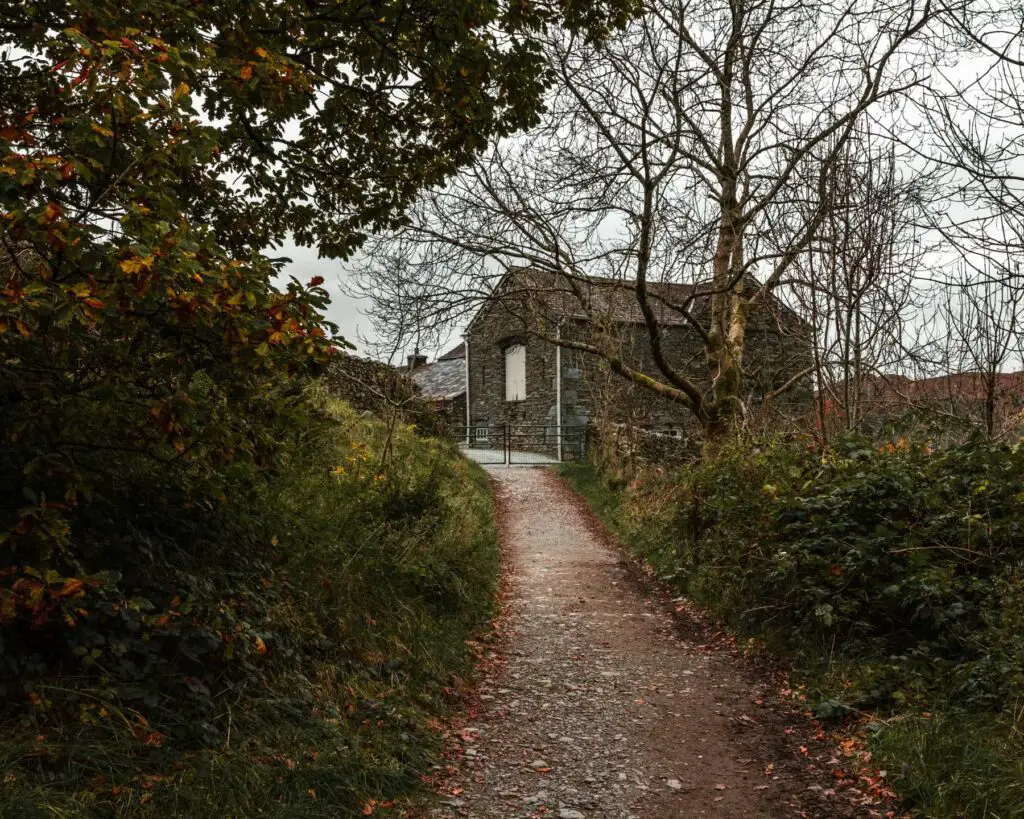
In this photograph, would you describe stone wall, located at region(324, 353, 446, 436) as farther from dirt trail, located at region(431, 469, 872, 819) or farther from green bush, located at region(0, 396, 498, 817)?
green bush, located at region(0, 396, 498, 817)

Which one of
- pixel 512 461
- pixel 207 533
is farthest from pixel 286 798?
pixel 512 461

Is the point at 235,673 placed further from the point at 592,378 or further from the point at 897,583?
the point at 592,378

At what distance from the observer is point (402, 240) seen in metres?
11.3

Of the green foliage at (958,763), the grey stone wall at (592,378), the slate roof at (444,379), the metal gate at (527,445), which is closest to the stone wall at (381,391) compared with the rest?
the grey stone wall at (592,378)

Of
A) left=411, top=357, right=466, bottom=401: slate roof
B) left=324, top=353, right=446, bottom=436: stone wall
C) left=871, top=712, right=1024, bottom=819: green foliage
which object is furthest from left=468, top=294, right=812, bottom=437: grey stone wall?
left=871, top=712, right=1024, bottom=819: green foliage

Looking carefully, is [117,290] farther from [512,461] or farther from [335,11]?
[512,461]

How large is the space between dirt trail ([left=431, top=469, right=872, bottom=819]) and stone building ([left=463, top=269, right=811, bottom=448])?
16.7 feet

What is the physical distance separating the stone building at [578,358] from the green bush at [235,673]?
6.53 meters

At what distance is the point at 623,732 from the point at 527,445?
21193 mm

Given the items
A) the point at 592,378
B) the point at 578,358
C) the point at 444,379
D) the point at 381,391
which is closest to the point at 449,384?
the point at 444,379

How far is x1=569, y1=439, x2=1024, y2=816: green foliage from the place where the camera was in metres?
4.38

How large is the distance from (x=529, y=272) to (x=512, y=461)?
1185cm

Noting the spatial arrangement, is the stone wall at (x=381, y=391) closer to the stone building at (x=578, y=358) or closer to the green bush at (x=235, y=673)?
the stone building at (x=578, y=358)

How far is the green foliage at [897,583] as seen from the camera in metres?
4.38
